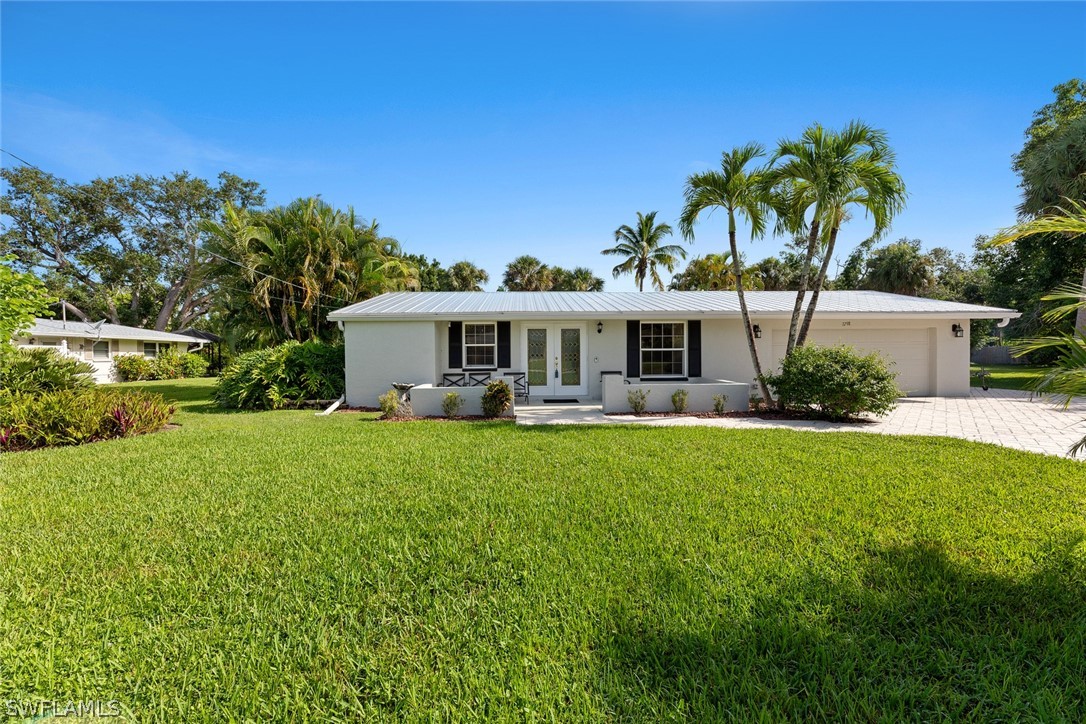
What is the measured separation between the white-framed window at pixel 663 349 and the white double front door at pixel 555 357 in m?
1.80

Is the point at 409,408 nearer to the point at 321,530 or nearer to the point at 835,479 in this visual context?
the point at 321,530

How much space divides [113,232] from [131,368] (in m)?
13.3

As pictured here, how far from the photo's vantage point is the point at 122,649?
8.20ft

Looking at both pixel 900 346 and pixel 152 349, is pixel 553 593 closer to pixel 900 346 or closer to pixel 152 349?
pixel 900 346

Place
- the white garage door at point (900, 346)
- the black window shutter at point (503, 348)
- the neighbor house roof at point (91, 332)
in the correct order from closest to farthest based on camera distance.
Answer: the black window shutter at point (503, 348) → the white garage door at point (900, 346) → the neighbor house roof at point (91, 332)

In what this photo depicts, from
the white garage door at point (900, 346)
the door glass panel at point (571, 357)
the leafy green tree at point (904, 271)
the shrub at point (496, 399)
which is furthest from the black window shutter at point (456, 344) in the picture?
the leafy green tree at point (904, 271)

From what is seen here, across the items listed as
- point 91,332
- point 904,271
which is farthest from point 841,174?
point 91,332

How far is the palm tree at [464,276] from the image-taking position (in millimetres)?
32875

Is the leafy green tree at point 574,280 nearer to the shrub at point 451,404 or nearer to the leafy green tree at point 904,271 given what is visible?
the leafy green tree at point 904,271

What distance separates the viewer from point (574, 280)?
109 ft

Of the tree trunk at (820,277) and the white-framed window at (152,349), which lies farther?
the white-framed window at (152,349)

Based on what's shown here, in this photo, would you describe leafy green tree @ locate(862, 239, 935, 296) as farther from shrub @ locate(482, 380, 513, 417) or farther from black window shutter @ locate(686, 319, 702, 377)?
shrub @ locate(482, 380, 513, 417)

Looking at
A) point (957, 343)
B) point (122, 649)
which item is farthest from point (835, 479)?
point (957, 343)
